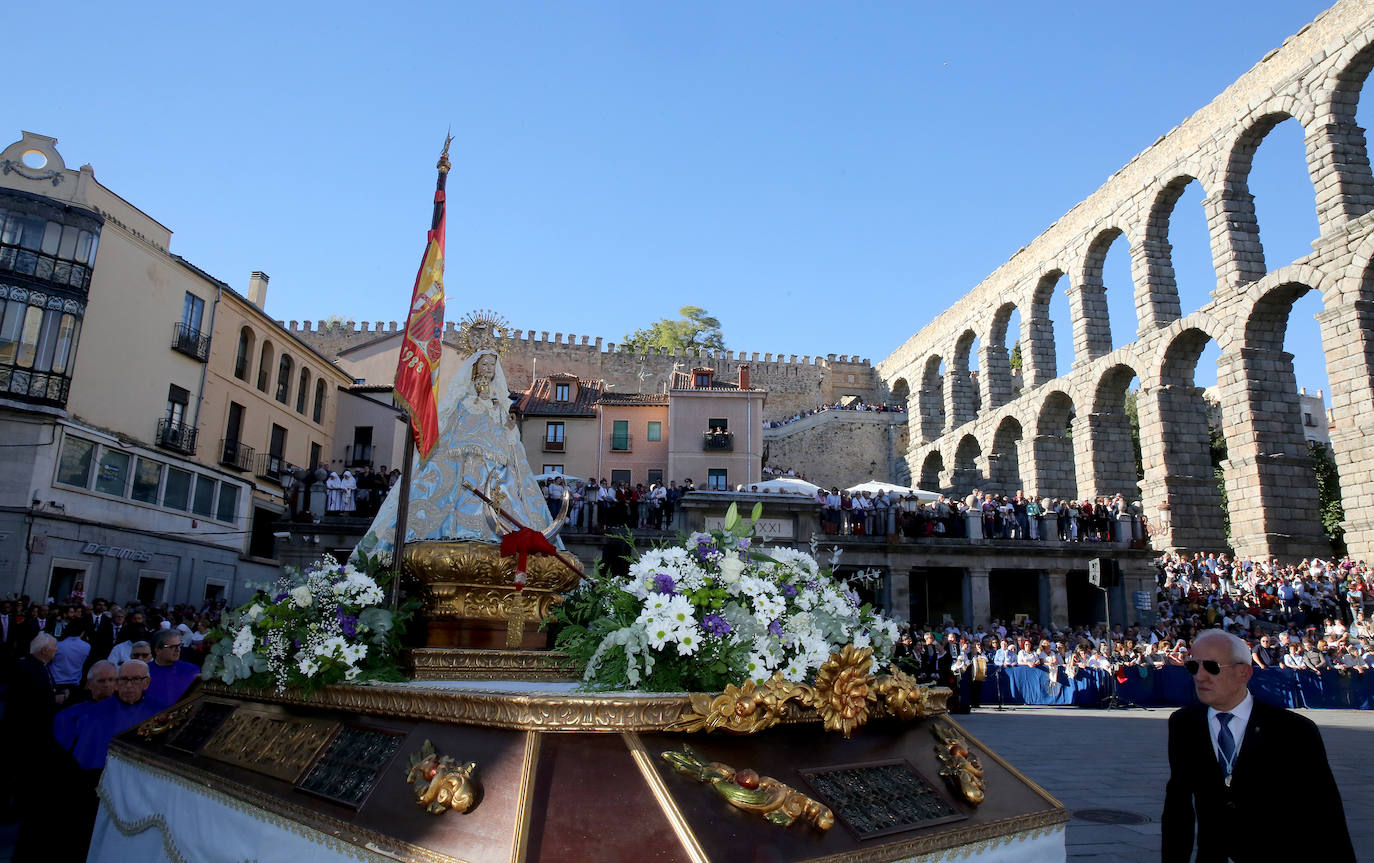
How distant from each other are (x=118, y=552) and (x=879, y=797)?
958 inches

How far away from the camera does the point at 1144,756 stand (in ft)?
33.7

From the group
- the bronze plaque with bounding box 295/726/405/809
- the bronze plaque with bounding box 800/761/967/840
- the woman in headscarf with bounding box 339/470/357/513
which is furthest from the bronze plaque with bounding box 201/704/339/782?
the woman in headscarf with bounding box 339/470/357/513

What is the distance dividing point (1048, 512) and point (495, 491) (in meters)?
21.8

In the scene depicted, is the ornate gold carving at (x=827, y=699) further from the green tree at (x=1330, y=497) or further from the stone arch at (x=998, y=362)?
the green tree at (x=1330, y=497)

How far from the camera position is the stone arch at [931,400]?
50594 mm

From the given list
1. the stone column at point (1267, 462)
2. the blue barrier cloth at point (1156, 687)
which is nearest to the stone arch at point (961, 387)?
the stone column at point (1267, 462)

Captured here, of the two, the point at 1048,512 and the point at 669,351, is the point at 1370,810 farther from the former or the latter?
the point at 669,351

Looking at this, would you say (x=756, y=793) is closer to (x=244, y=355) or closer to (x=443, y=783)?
(x=443, y=783)

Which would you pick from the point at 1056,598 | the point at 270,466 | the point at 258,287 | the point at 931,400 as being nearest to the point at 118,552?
the point at 270,466

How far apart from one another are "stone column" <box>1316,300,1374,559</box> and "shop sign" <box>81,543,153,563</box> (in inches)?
1281

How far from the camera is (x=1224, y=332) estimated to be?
2842 cm

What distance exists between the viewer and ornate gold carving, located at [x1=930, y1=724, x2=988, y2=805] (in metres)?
3.48

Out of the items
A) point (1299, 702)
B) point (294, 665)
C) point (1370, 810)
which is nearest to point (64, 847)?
point (294, 665)

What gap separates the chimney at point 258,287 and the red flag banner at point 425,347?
119 feet
